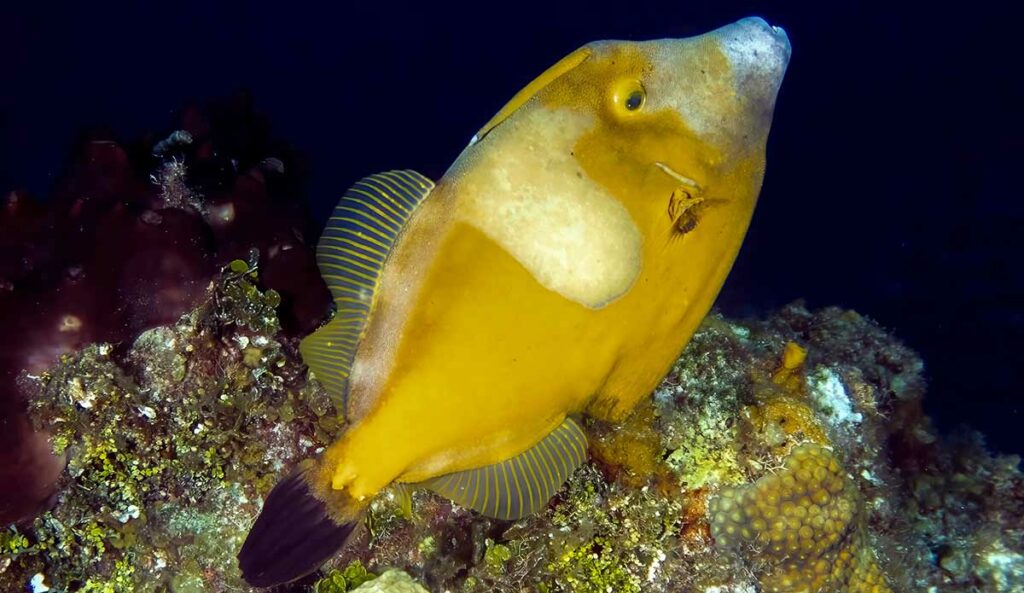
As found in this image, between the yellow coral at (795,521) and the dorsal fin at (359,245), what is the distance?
6.18 ft

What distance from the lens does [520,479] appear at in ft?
6.29

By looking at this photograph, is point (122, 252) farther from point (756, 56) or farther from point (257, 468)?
point (756, 56)

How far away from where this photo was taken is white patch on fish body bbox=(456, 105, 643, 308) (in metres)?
1.63

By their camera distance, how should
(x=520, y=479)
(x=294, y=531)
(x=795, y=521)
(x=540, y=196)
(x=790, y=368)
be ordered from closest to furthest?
(x=540, y=196) → (x=294, y=531) → (x=520, y=479) → (x=795, y=521) → (x=790, y=368)

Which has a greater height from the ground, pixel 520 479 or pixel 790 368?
pixel 790 368

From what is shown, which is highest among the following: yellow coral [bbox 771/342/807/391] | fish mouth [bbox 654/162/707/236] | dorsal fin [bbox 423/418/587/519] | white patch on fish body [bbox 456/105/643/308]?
fish mouth [bbox 654/162/707/236]

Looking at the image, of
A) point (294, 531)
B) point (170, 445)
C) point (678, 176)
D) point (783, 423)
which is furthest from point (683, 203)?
point (170, 445)

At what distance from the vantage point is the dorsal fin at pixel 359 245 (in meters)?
1.70

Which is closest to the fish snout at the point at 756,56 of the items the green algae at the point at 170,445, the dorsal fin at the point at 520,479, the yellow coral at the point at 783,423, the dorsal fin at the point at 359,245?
the dorsal fin at the point at 359,245

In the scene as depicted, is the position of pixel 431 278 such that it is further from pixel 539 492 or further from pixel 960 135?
pixel 960 135

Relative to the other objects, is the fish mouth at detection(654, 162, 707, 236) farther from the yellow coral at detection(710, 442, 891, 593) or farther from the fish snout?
the yellow coral at detection(710, 442, 891, 593)

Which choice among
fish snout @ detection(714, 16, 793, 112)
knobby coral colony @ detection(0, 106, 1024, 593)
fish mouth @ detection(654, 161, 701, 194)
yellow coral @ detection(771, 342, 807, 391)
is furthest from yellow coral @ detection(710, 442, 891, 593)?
fish snout @ detection(714, 16, 793, 112)

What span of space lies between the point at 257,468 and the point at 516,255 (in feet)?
5.69

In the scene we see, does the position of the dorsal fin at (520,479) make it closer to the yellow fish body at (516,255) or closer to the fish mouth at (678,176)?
the yellow fish body at (516,255)
